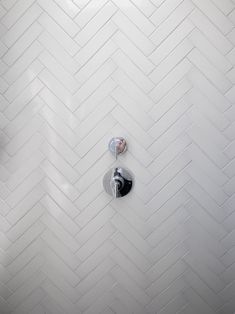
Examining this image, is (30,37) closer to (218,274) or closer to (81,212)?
(81,212)

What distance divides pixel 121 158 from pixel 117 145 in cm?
8

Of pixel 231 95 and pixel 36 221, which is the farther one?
pixel 36 221

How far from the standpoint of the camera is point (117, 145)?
6.23ft

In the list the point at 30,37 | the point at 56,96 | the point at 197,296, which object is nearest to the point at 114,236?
the point at 197,296

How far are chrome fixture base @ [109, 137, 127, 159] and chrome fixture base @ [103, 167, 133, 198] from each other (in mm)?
88

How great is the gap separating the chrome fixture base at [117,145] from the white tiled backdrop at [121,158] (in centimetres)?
4

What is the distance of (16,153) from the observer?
6.52ft

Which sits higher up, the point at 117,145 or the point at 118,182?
the point at 117,145

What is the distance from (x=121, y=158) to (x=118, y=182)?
0.13 meters

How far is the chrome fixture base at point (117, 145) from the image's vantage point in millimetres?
1899

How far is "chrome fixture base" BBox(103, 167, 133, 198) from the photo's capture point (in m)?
1.90

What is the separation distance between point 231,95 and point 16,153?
1072mm

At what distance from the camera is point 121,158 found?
6.39 feet

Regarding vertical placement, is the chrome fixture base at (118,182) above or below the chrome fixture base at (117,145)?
below
